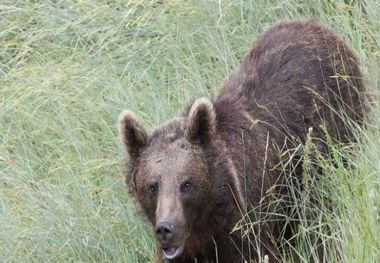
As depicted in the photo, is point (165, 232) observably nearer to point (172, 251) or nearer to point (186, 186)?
point (172, 251)

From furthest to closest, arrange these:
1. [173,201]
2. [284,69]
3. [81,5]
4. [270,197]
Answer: [81,5] → [284,69] → [270,197] → [173,201]

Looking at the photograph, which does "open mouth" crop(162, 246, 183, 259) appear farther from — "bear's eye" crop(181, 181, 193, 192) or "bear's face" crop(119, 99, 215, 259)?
"bear's eye" crop(181, 181, 193, 192)

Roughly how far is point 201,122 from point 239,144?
0.33 m

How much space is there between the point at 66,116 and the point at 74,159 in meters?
0.57

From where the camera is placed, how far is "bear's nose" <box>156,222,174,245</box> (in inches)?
236

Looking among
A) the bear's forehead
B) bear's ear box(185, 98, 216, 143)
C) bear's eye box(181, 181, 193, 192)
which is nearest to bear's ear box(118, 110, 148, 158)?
the bear's forehead

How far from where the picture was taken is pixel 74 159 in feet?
25.5

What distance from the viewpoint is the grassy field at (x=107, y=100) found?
6680 millimetres

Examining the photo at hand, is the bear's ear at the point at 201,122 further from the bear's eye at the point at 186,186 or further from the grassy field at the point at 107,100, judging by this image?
the grassy field at the point at 107,100

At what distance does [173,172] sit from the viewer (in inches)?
249

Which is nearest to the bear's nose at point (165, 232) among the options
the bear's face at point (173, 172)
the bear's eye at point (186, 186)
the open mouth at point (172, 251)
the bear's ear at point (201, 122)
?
the bear's face at point (173, 172)

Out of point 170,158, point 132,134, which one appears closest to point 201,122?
point 170,158

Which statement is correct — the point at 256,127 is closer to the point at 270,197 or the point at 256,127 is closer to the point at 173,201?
the point at 270,197

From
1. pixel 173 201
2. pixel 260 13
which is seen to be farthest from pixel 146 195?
pixel 260 13
